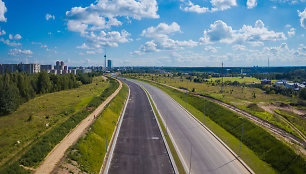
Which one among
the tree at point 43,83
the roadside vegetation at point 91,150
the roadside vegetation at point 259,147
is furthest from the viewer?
the tree at point 43,83

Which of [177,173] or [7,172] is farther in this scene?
[177,173]

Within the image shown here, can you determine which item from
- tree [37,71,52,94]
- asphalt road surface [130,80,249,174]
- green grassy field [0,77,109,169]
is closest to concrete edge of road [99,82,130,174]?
asphalt road surface [130,80,249,174]

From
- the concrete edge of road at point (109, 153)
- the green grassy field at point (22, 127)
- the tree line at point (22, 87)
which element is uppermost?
the tree line at point (22, 87)

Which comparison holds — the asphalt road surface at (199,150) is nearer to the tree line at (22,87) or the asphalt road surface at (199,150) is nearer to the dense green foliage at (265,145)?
the dense green foliage at (265,145)

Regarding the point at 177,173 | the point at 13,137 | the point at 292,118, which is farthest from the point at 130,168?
the point at 292,118

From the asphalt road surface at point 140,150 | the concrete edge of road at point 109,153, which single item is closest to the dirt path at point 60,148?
the concrete edge of road at point 109,153

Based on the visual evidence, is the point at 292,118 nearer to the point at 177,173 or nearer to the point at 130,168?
the point at 177,173
